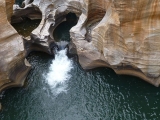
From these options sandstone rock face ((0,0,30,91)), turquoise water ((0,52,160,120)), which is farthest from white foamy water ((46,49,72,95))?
sandstone rock face ((0,0,30,91))

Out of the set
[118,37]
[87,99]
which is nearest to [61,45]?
[87,99]

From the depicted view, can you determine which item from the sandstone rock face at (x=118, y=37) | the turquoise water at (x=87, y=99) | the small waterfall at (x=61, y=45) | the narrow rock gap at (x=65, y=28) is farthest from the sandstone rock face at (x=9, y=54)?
the narrow rock gap at (x=65, y=28)

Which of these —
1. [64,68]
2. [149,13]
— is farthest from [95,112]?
[149,13]

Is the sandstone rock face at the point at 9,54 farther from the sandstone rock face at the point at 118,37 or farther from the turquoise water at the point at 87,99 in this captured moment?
the sandstone rock face at the point at 118,37

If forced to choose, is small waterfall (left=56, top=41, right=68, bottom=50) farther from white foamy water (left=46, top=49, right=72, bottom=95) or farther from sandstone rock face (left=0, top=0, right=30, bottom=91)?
sandstone rock face (left=0, top=0, right=30, bottom=91)

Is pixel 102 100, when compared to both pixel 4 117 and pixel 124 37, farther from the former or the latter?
pixel 4 117

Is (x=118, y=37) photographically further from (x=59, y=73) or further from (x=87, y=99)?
(x=59, y=73)
